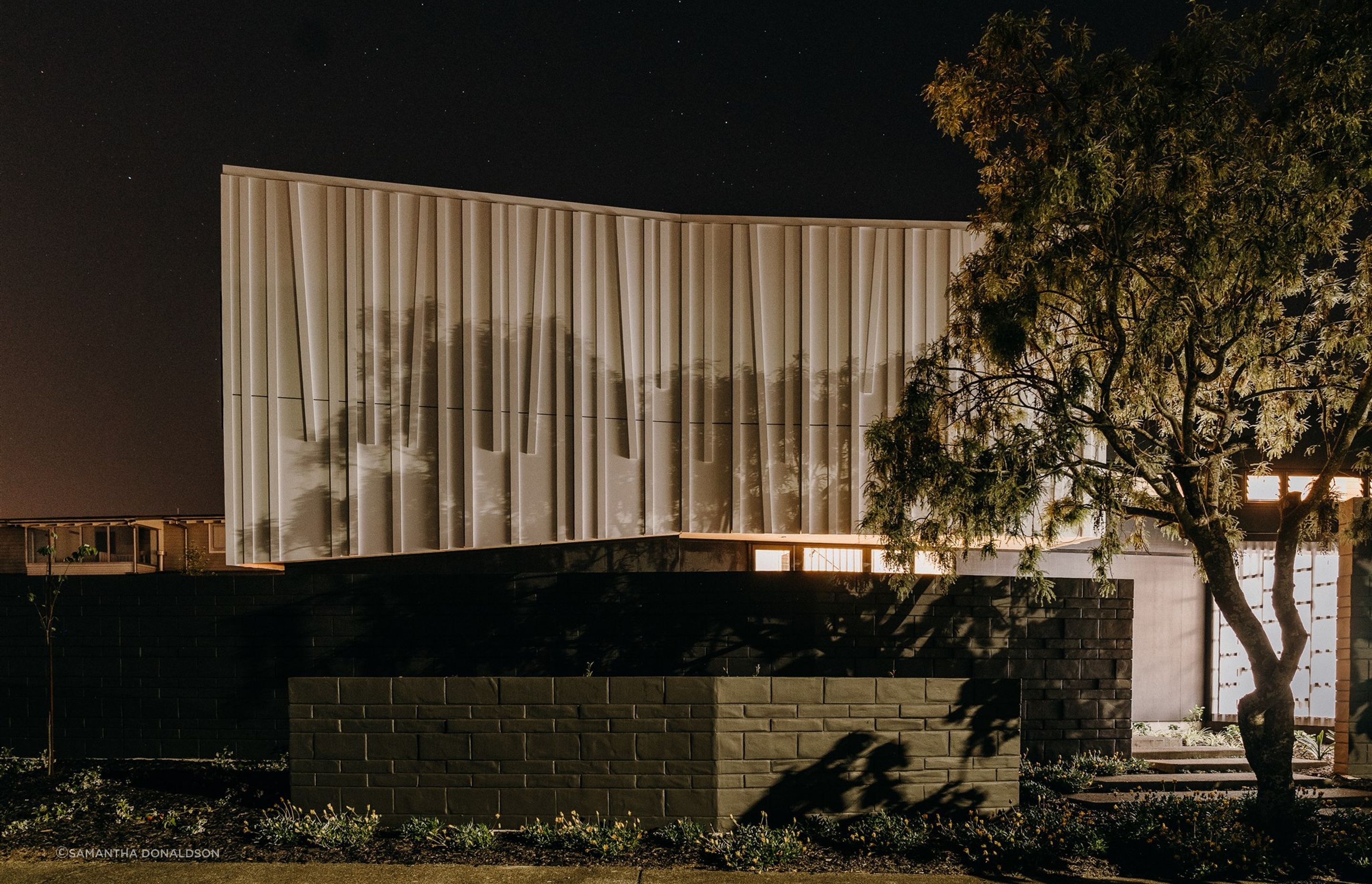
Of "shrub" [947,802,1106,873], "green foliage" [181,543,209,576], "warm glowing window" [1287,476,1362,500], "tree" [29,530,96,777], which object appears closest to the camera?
"shrub" [947,802,1106,873]

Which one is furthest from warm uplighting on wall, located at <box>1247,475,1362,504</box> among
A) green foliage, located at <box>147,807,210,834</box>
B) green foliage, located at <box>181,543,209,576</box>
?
green foliage, located at <box>181,543,209,576</box>

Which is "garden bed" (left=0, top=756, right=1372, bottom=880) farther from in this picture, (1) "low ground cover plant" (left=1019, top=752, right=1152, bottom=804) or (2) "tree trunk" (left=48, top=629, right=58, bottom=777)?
(2) "tree trunk" (left=48, top=629, right=58, bottom=777)

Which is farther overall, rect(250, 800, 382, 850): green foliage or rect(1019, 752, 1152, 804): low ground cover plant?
rect(1019, 752, 1152, 804): low ground cover plant

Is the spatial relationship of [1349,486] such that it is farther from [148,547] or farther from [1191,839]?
[148,547]

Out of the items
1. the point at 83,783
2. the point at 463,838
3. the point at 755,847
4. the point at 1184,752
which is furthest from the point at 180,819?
the point at 1184,752

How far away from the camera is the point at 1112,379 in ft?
23.6

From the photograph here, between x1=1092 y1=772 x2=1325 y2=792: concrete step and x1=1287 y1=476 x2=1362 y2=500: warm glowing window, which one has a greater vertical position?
x1=1287 y1=476 x2=1362 y2=500: warm glowing window

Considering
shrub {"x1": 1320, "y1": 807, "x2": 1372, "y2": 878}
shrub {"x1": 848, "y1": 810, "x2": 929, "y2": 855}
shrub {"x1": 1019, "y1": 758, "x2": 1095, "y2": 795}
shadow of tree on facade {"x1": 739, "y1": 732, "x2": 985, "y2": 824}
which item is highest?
shadow of tree on facade {"x1": 739, "y1": 732, "x2": 985, "y2": 824}

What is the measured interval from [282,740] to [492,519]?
131 inches

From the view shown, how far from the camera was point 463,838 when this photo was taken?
21.2 feet

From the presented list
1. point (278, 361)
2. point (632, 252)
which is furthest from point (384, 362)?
point (632, 252)

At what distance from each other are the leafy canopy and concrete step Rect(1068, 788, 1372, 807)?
6.92ft

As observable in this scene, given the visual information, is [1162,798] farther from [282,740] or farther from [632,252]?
[282,740]

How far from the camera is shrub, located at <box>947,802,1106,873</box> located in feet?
20.5
